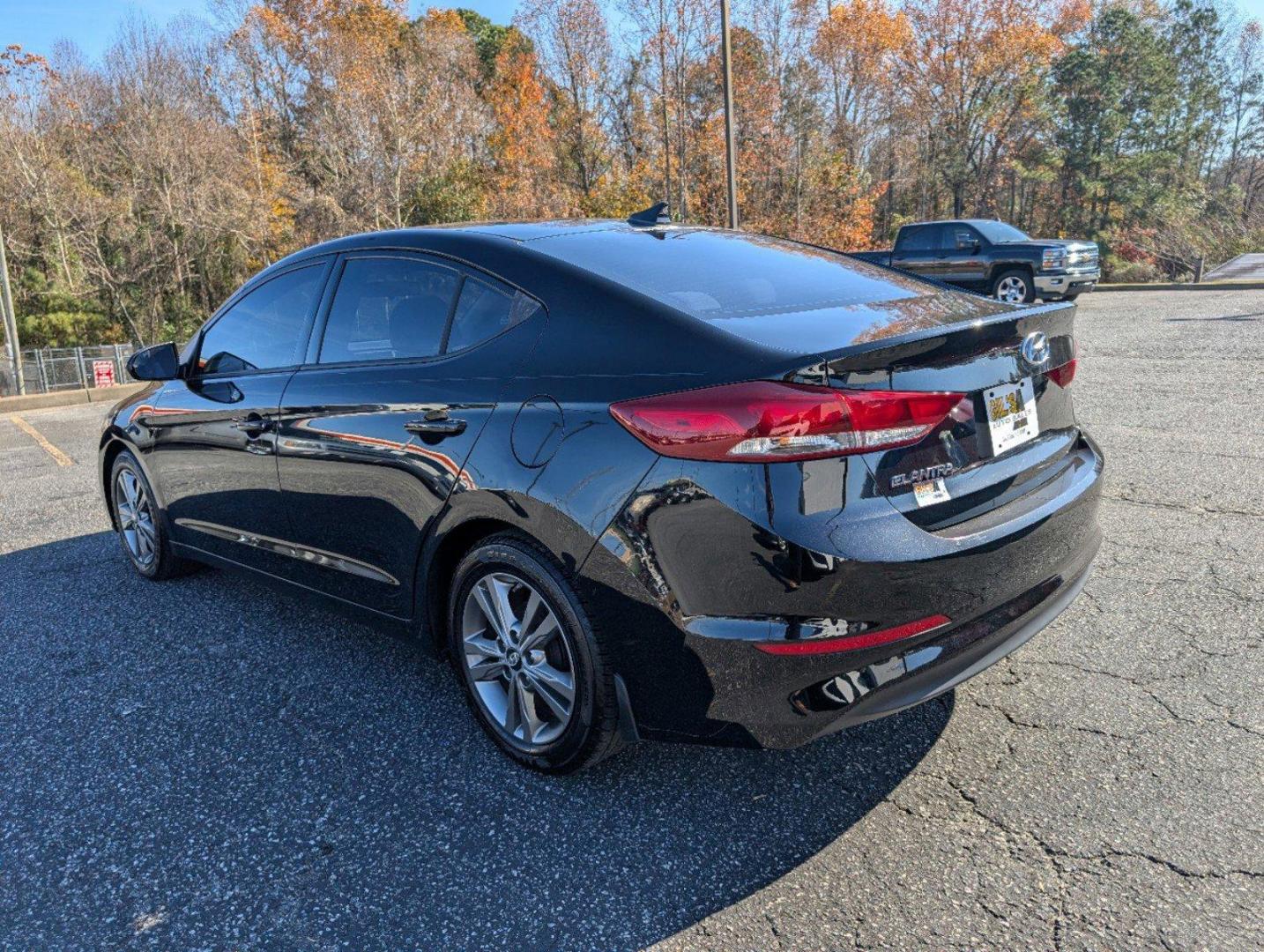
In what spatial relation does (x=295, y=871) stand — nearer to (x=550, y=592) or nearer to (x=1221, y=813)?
(x=550, y=592)

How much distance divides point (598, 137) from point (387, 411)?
36.2 meters

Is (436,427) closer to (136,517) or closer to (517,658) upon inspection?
(517,658)

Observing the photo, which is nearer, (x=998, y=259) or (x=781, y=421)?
(x=781, y=421)

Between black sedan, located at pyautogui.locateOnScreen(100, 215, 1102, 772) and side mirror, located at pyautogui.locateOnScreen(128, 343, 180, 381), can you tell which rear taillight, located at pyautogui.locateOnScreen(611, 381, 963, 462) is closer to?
black sedan, located at pyautogui.locateOnScreen(100, 215, 1102, 772)

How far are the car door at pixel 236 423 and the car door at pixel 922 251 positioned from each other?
56.0 ft

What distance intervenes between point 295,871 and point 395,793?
37 cm

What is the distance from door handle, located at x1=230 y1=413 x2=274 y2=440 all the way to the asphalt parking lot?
2.21ft

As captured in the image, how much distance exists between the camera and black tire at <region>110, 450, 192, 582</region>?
4328 millimetres

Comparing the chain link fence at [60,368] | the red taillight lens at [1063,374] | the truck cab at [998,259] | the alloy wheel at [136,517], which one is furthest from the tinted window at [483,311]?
the chain link fence at [60,368]

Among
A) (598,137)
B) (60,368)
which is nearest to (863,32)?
(598,137)

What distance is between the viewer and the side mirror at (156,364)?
4020 millimetres

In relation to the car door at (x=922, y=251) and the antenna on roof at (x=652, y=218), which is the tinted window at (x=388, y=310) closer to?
the antenna on roof at (x=652, y=218)

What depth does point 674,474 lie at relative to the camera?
80.0 inches

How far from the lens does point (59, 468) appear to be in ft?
26.3
